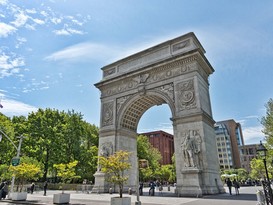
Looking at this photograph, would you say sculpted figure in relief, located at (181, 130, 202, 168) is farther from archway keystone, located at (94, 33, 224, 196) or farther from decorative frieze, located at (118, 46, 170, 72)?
decorative frieze, located at (118, 46, 170, 72)

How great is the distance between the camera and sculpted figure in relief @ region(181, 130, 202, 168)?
18.8 m

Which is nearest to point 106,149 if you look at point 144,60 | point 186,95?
point 186,95

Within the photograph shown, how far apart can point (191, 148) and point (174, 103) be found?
5.21 metres

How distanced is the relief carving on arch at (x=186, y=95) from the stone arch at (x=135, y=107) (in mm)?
2255

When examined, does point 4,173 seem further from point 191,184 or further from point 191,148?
point 191,148

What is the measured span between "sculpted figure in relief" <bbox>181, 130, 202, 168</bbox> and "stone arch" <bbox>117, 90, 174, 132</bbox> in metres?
5.68

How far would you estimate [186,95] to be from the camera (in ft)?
71.1

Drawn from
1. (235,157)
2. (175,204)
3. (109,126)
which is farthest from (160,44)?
(235,157)

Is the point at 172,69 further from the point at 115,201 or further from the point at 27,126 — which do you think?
the point at 27,126

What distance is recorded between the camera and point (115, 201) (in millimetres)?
10508

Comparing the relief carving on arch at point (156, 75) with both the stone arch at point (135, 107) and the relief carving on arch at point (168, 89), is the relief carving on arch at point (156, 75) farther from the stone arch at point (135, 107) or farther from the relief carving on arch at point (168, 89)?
the stone arch at point (135, 107)

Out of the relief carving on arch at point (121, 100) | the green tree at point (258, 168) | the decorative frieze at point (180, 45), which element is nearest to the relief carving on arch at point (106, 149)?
the relief carving on arch at point (121, 100)

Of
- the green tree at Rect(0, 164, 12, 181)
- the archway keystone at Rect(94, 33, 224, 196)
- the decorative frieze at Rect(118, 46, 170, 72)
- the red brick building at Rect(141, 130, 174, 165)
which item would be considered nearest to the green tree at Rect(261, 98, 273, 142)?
the archway keystone at Rect(94, 33, 224, 196)

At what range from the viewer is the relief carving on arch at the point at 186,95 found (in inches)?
834
